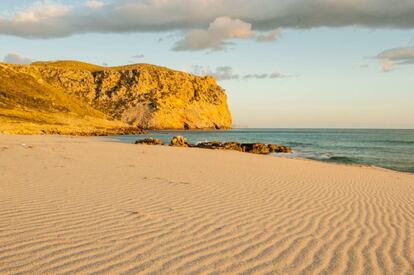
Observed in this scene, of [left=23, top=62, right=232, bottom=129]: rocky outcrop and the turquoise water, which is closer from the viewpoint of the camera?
the turquoise water

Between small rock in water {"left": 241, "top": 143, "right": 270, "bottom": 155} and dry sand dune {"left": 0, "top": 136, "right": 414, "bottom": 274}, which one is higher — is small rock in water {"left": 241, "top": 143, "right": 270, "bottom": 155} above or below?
below

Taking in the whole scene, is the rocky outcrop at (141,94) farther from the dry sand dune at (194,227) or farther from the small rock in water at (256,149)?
the dry sand dune at (194,227)

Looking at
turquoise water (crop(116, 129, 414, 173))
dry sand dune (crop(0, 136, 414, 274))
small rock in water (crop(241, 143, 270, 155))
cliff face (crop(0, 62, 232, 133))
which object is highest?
cliff face (crop(0, 62, 232, 133))

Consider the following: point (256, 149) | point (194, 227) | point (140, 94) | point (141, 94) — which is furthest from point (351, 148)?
point (141, 94)

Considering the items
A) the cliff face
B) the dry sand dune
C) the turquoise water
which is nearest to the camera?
the dry sand dune

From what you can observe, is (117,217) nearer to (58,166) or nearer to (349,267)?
(349,267)

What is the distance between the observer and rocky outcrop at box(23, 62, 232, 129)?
99000 mm

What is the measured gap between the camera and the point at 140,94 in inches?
4112

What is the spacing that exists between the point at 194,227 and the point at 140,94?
101675mm

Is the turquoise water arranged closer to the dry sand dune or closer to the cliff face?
the dry sand dune

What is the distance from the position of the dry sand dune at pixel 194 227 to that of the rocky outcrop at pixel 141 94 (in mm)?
89337

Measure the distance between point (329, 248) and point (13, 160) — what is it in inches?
475

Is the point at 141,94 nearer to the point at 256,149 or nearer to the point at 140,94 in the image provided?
the point at 140,94

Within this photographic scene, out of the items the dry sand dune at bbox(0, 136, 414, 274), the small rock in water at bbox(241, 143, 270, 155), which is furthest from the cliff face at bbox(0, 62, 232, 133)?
the dry sand dune at bbox(0, 136, 414, 274)
